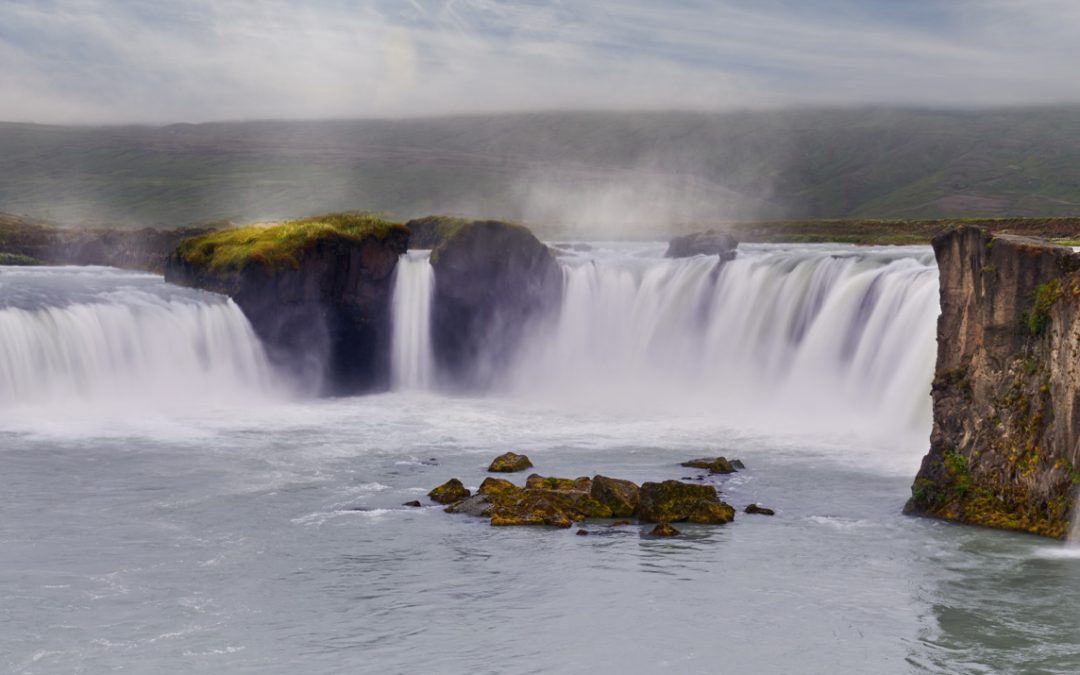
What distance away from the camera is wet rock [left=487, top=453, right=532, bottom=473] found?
4019cm

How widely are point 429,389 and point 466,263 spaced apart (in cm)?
649

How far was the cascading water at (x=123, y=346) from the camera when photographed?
168ft

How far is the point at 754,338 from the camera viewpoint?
199ft

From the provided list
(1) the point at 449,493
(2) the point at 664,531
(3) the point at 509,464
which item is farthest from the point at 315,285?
(2) the point at 664,531

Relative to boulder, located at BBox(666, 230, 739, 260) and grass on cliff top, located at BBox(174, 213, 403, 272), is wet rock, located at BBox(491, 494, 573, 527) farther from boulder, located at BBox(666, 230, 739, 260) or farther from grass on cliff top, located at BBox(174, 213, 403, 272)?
boulder, located at BBox(666, 230, 739, 260)

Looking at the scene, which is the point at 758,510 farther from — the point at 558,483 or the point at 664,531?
the point at 558,483

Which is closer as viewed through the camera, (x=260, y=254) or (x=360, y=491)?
(x=360, y=491)

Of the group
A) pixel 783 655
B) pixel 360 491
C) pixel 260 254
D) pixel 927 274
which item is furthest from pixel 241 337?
pixel 783 655

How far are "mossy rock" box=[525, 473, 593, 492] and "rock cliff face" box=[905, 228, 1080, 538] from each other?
8531 millimetres

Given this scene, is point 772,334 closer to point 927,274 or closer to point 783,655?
point 927,274

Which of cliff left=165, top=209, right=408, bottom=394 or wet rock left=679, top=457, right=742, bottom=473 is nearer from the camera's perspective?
wet rock left=679, top=457, right=742, bottom=473

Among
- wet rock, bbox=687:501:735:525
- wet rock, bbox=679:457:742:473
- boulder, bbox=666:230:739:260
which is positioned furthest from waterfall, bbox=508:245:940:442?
wet rock, bbox=687:501:735:525

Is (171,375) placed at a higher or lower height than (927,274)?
lower

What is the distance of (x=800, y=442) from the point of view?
46.8 meters
